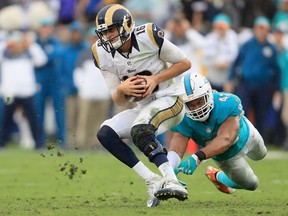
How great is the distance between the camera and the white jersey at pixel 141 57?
777cm

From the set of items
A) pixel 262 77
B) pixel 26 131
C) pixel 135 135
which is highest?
pixel 135 135

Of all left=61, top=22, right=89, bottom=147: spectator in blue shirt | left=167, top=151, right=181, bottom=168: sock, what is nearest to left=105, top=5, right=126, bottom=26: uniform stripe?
left=167, top=151, right=181, bottom=168: sock

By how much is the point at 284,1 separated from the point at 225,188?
7.27 m

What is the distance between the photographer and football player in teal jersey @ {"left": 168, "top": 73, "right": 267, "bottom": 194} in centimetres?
777

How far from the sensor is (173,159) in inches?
312

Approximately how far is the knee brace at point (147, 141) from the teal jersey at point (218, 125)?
0.70 meters

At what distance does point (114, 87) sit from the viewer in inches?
311

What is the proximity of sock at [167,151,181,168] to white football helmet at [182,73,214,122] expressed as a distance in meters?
0.36

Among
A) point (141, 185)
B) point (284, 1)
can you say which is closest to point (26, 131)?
point (284, 1)

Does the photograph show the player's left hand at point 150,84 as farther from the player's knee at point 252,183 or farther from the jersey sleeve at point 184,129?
the player's knee at point 252,183

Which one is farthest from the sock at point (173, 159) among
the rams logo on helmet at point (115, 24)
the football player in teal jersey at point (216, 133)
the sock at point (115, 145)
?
the rams logo on helmet at point (115, 24)

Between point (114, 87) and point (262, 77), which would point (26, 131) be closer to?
point (262, 77)

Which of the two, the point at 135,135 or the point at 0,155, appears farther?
the point at 0,155

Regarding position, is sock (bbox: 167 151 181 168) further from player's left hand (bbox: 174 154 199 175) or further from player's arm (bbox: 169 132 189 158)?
player's left hand (bbox: 174 154 199 175)
